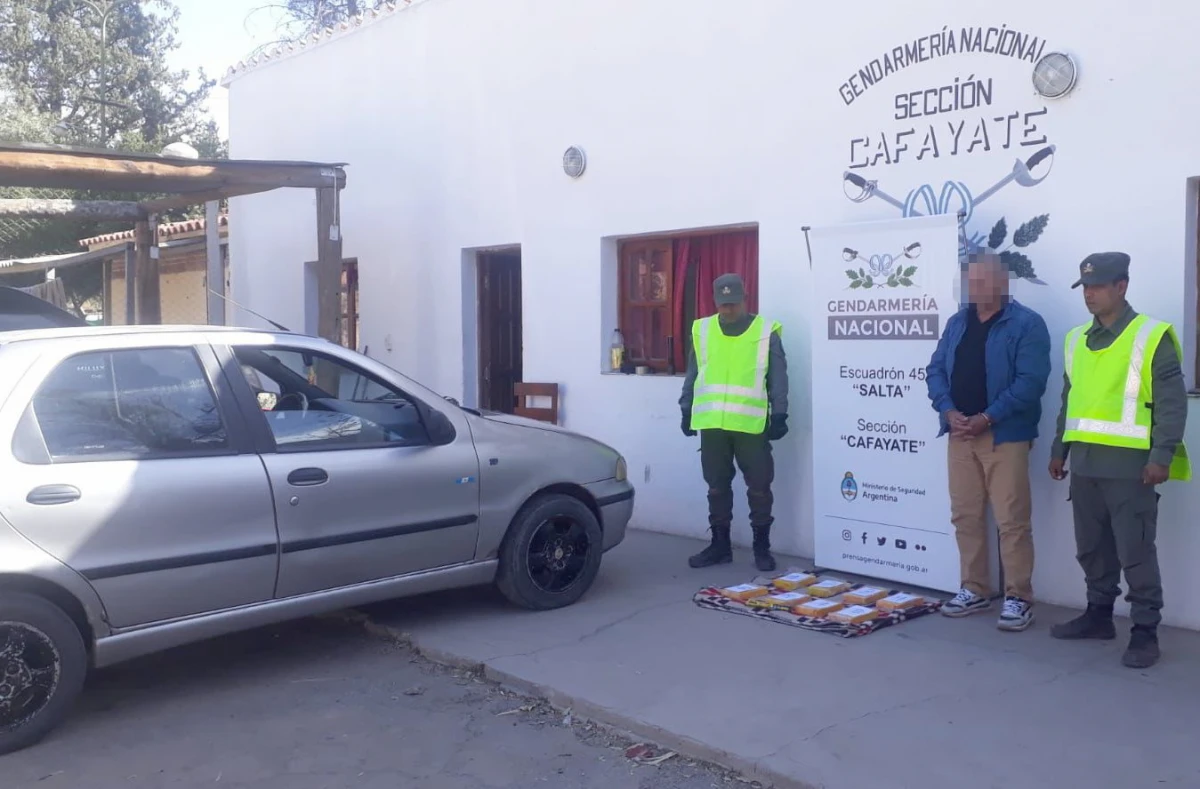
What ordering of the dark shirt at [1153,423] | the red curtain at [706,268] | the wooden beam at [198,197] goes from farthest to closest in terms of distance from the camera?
1. the wooden beam at [198,197]
2. the red curtain at [706,268]
3. the dark shirt at [1153,423]

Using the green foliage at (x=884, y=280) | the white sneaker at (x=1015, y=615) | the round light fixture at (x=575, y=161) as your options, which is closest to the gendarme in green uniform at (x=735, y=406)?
the green foliage at (x=884, y=280)

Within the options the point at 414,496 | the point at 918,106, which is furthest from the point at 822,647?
the point at 918,106

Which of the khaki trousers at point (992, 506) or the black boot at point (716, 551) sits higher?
the khaki trousers at point (992, 506)

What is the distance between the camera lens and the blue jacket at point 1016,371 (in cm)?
572

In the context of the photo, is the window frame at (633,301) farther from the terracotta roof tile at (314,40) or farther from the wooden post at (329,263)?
the terracotta roof tile at (314,40)

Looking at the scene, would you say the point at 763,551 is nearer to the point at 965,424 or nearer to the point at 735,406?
the point at 735,406

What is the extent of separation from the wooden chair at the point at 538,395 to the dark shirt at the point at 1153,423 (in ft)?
15.1

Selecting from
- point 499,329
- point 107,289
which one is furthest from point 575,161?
point 107,289

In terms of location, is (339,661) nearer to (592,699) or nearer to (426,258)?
(592,699)

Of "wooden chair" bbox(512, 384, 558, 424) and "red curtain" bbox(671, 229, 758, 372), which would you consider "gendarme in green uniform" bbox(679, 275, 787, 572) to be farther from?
"wooden chair" bbox(512, 384, 558, 424)

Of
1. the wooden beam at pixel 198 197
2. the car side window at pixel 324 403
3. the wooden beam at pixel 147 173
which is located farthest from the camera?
the wooden beam at pixel 198 197

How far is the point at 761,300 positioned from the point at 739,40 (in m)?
1.75

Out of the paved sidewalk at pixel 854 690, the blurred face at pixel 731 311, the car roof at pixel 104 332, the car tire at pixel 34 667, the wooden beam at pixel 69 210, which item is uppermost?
the wooden beam at pixel 69 210

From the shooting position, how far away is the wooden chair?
914cm
